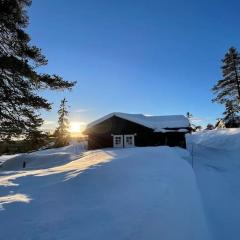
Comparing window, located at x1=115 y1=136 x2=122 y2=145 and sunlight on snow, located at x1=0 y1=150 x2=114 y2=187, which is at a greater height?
window, located at x1=115 y1=136 x2=122 y2=145

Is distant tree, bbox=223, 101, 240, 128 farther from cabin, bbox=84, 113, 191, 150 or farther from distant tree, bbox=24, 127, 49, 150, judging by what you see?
distant tree, bbox=24, 127, 49, 150

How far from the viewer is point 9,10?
56.3ft

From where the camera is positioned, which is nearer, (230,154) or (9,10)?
(9,10)

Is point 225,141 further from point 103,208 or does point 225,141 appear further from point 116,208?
point 103,208

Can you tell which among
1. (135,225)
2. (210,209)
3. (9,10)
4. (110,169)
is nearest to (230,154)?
(210,209)

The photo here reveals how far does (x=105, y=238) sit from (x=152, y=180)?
559cm

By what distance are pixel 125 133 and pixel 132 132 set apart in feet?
2.50

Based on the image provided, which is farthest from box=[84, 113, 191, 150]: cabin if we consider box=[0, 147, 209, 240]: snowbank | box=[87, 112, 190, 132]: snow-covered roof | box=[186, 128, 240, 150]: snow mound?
box=[0, 147, 209, 240]: snowbank

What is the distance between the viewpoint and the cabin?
102 ft

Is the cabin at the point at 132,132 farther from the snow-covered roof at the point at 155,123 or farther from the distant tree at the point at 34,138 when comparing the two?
the distant tree at the point at 34,138

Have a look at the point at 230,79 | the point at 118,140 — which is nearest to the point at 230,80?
the point at 230,79

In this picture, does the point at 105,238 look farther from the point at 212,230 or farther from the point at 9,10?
the point at 9,10

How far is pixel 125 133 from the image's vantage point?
31.9m

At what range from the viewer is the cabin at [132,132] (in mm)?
31109
